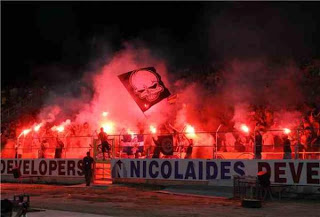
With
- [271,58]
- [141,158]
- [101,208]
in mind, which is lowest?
[101,208]

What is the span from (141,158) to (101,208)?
7.42m

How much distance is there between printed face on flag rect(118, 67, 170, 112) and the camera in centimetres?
2433

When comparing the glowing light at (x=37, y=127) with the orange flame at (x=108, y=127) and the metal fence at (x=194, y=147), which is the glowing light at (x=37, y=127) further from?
the orange flame at (x=108, y=127)

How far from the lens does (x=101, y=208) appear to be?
1330 cm

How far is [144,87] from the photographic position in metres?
24.3

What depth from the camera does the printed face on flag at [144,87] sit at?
24.3m

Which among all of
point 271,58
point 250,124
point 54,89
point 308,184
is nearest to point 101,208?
point 308,184

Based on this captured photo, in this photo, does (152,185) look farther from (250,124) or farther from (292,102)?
(292,102)

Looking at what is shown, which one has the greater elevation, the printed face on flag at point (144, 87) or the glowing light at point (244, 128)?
the printed face on flag at point (144, 87)

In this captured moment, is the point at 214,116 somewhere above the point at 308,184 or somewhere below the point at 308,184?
above

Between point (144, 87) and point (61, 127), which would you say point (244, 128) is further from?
point (61, 127)

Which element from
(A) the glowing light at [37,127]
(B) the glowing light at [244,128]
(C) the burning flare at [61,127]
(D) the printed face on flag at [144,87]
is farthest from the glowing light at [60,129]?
(B) the glowing light at [244,128]

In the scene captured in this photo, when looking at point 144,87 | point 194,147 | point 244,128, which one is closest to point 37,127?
point 144,87

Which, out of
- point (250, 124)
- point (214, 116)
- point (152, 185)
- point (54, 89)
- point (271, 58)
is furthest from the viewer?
point (54, 89)
